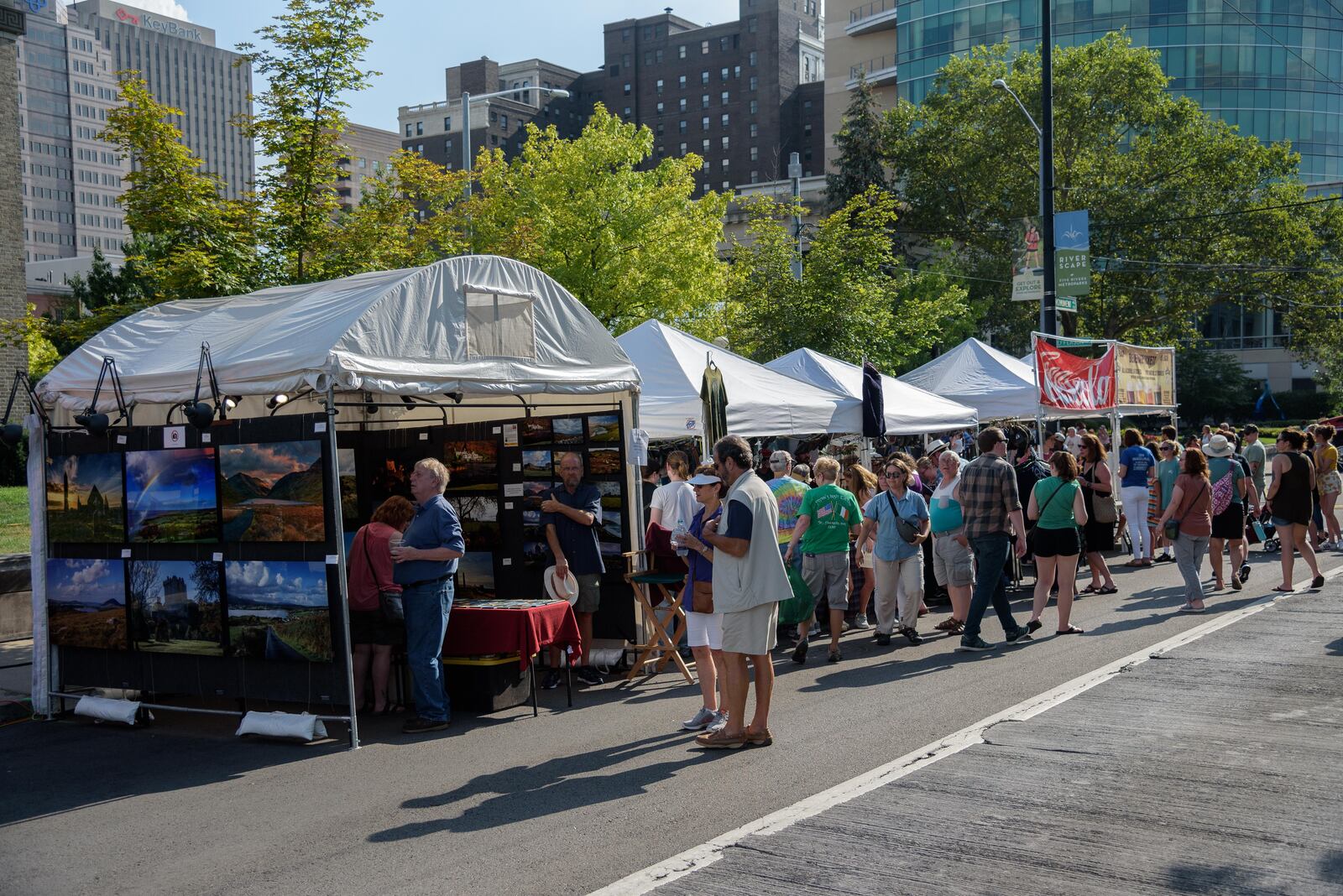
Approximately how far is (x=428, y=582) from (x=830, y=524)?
160 inches

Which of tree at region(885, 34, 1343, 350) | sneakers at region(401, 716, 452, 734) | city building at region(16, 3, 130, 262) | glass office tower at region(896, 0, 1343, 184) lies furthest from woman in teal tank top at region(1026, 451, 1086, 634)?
city building at region(16, 3, 130, 262)

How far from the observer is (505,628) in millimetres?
8797

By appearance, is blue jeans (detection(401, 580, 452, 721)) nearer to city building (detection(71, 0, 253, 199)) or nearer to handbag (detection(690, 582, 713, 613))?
handbag (detection(690, 582, 713, 613))

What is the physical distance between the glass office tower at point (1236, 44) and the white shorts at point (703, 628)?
7015cm

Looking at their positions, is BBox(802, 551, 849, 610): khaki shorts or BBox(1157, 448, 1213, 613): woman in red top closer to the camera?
BBox(802, 551, 849, 610): khaki shorts

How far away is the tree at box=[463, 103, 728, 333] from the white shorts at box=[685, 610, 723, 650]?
17638 millimetres

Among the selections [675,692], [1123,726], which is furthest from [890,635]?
[1123,726]

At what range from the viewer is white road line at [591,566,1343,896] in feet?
17.1

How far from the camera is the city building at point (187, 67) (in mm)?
163750

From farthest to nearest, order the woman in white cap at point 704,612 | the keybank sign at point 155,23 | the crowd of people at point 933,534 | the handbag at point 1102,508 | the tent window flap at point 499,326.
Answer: the keybank sign at point 155,23, the handbag at point 1102,508, the tent window flap at point 499,326, the woman in white cap at point 704,612, the crowd of people at point 933,534

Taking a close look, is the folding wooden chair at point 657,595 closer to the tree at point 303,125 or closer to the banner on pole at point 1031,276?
the tree at point 303,125

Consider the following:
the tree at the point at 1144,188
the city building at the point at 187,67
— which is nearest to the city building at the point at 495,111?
the city building at the point at 187,67

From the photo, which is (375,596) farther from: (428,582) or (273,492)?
(273,492)

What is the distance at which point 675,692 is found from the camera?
9.61 meters
